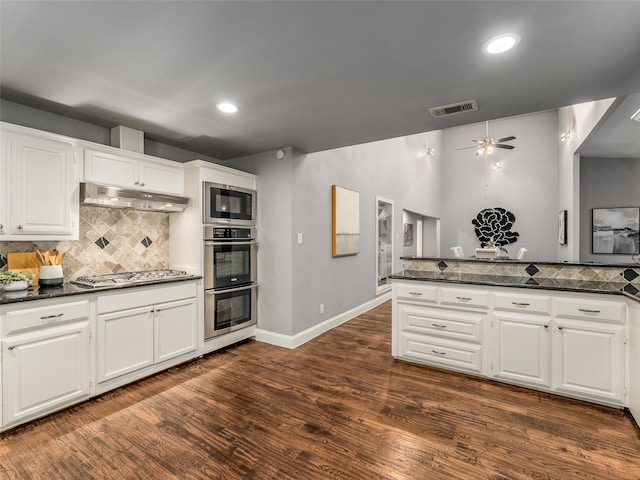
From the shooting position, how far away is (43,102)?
8.24 ft

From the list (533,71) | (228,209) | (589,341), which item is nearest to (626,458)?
(589,341)

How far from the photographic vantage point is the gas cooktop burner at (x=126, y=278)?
2.66 m

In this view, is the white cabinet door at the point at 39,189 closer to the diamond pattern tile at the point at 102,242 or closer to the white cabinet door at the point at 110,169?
the white cabinet door at the point at 110,169

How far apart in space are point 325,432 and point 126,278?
2.22m

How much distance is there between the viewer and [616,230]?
5348 mm

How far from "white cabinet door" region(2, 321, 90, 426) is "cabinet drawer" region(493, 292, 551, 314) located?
11.1ft

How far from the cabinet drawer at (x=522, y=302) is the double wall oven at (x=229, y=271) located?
2643mm

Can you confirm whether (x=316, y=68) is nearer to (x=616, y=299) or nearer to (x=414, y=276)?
(x=414, y=276)

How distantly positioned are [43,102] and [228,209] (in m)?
1.75

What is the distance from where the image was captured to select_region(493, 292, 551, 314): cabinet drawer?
2539mm

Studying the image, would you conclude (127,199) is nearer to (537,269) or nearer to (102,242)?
(102,242)

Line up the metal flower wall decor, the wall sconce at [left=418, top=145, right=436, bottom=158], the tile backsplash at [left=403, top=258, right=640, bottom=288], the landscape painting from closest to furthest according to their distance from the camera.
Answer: the tile backsplash at [left=403, top=258, right=640, bottom=288] < the landscape painting < the wall sconce at [left=418, top=145, right=436, bottom=158] < the metal flower wall decor

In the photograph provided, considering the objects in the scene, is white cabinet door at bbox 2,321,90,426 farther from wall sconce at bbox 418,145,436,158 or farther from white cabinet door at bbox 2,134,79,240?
wall sconce at bbox 418,145,436,158

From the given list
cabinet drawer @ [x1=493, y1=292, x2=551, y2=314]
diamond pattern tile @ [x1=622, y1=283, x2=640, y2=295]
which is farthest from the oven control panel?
diamond pattern tile @ [x1=622, y1=283, x2=640, y2=295]
